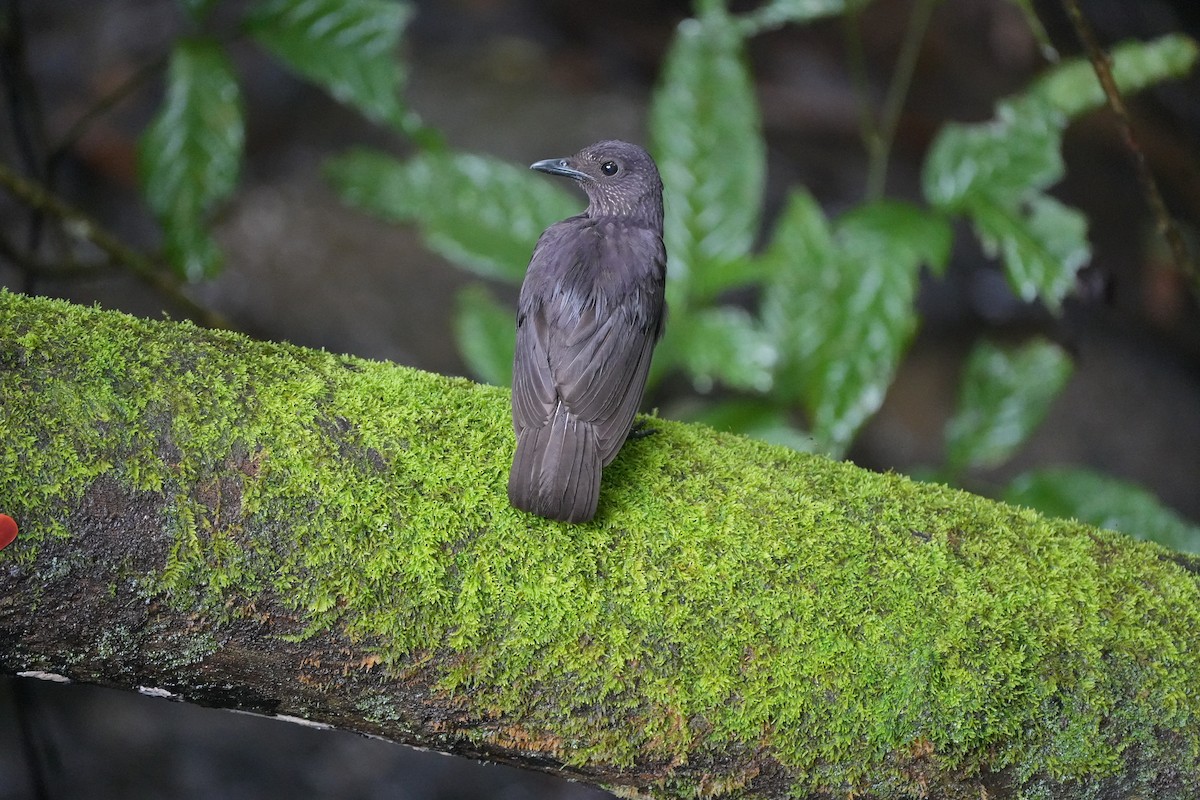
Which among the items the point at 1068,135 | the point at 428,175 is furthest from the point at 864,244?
the point at 1068,135

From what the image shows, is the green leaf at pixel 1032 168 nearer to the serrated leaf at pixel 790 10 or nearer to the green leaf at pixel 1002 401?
the green leaf at pixel 1002 401

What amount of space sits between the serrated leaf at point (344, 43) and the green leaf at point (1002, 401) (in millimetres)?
2430

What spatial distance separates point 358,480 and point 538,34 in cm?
547

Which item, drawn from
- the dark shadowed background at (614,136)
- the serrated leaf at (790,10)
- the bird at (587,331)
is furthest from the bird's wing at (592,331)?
the dark shadowed background at (614,136)

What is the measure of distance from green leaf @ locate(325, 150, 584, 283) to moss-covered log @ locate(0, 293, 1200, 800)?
5.45 ft

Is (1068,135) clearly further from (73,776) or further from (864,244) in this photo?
(73,776)

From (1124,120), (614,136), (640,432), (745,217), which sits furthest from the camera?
(614,136)

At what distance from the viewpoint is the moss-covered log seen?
6.19ft

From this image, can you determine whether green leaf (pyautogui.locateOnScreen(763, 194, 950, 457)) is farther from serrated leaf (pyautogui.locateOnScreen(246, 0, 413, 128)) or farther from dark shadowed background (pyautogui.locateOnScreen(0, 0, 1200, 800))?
dark shadowed background (pyautogui.locateOnScreen(0, 0, 1200, 800))

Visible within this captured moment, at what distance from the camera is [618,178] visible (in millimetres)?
3211

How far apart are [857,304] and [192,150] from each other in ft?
8.22

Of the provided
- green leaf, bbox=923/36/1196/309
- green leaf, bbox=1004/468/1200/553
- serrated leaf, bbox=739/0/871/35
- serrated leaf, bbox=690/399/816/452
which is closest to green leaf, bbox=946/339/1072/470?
green leaf, bbox=1004/468/1200/553

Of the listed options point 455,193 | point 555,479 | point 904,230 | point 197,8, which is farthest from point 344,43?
point 555,479

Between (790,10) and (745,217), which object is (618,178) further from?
(790,10)
